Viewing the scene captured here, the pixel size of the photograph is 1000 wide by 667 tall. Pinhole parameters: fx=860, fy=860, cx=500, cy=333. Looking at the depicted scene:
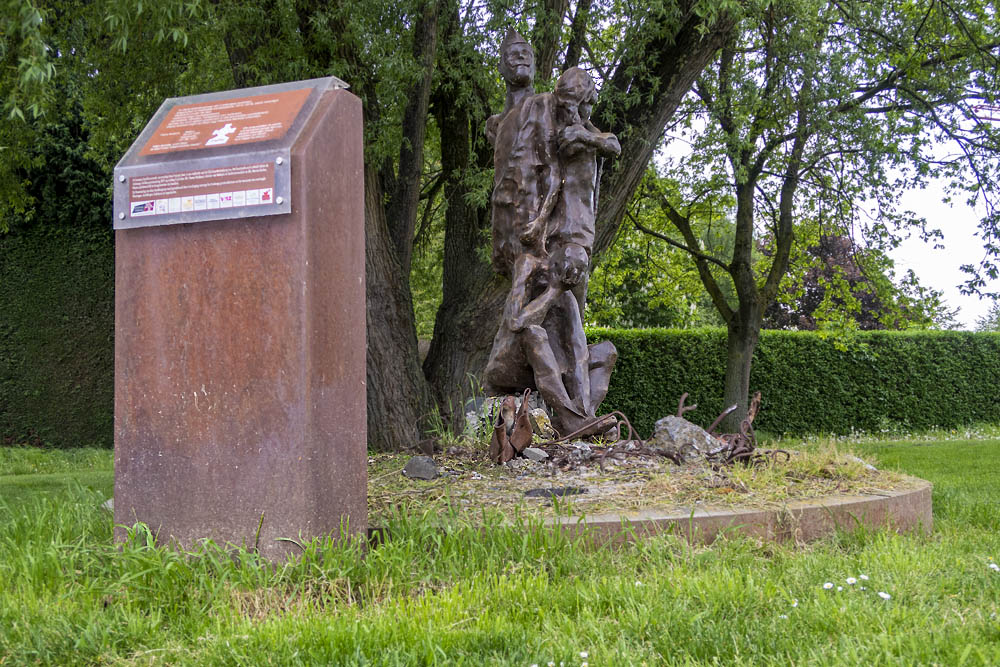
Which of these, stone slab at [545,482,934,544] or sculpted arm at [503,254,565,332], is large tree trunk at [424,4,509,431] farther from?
stone slab at [545,482,934,544]

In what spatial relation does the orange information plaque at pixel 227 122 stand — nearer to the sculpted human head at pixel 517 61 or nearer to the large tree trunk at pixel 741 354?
the sculpted human head at pixel 517 61

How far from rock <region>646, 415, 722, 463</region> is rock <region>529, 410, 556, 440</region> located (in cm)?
64

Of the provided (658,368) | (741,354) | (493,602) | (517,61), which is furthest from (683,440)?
(658,368)

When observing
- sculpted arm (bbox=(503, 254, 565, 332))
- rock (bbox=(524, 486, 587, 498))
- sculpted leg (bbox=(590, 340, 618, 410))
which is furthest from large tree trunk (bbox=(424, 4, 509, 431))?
rock (bbox=(524, 486, 587, 498))

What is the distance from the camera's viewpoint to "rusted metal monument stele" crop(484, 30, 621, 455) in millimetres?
5762

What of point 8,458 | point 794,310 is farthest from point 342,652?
point 794,310

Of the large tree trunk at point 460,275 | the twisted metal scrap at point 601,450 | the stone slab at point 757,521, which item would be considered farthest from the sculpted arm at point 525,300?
the large tree trunk at point 460,275

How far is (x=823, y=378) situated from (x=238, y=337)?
1541cm

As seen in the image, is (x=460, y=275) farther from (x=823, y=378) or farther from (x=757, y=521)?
(x=823, y=378)

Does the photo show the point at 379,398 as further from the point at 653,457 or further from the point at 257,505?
the point at 257,505

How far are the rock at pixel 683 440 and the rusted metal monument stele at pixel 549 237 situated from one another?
52 cm

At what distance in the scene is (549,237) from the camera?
5.96m

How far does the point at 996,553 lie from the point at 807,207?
428 inches

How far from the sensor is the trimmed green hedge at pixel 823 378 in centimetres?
1549
